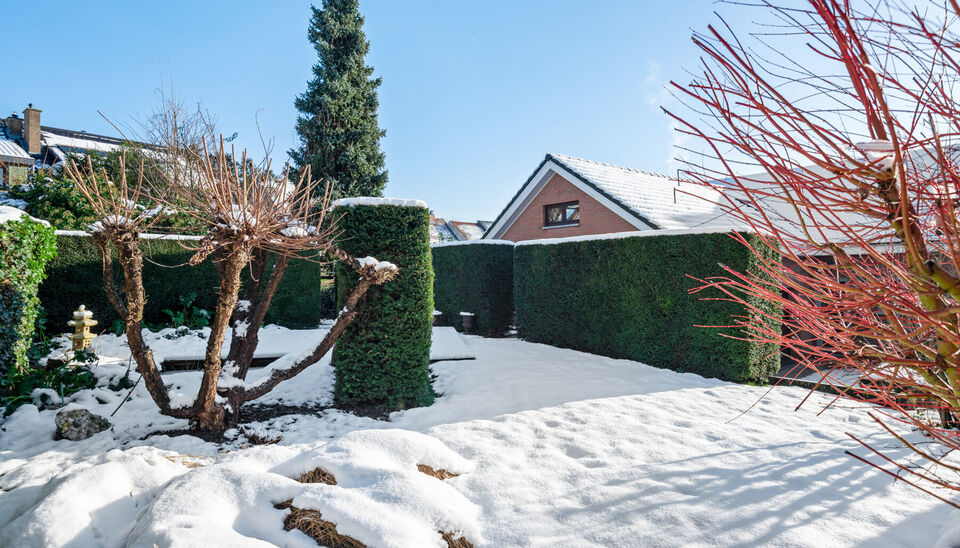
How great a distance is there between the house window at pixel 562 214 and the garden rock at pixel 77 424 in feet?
37.3

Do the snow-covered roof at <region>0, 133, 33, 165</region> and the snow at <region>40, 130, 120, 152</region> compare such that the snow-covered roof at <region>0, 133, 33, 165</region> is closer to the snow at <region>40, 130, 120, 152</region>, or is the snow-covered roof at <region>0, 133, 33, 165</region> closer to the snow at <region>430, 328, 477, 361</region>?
the snow at <region>40, 130, 120, 152</region>

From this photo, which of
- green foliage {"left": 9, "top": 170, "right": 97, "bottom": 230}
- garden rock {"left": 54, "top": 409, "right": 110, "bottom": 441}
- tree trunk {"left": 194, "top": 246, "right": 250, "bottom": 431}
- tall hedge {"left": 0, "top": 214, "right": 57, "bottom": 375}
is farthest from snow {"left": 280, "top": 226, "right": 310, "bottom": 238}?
green foliage {"left": 9, "top": 170, "right": 97, "bottom": 230}

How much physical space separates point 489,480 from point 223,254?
117 inches

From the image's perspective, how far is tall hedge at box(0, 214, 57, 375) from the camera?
15.1 ft

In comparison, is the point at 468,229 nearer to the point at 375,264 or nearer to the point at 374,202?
the point at 374,202

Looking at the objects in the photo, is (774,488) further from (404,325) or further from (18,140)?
(18,140)

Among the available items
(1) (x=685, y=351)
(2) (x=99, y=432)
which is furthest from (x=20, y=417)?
(1) (x=685, y=351)

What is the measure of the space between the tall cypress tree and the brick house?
4.91 m

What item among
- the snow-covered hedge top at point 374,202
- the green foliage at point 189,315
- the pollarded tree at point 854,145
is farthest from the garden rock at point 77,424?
the pollarded tree at point 854,145

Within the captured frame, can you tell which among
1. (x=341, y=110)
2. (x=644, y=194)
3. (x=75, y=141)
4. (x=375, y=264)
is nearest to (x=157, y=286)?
(x=375, y=264)

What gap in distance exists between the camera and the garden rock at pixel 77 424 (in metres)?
3.98

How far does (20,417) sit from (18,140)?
3165 centimetres

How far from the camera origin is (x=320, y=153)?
14.3 meters

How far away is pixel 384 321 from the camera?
4.90 metres
